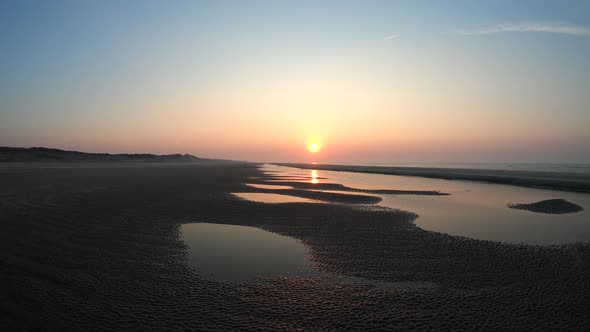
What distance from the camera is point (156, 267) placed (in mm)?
7609

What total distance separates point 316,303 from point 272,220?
324 inches

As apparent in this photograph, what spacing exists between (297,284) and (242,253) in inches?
107

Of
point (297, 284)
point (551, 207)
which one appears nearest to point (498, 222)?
point (551, 207)

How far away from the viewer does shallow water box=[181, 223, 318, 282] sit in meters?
7.49

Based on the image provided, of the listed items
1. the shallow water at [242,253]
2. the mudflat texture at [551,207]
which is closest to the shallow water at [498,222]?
the mudflat texture at [551,207]

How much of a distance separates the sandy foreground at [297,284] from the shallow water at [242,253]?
40cm

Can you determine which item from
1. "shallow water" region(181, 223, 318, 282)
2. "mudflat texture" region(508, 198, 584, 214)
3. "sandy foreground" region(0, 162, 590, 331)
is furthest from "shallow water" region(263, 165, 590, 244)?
"shallow water" region(181, 223, 318, 282)

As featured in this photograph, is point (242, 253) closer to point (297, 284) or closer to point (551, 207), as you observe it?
point (297, 284)

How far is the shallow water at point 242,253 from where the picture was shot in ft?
24.6

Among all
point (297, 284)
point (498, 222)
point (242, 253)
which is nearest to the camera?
point (297, 284)

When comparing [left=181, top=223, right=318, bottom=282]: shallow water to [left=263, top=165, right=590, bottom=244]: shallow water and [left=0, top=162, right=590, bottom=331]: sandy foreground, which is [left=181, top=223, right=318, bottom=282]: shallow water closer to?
[left=0, top=162, right=590, bottom=331]: sandy foreground

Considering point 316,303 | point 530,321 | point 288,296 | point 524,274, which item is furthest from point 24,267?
point 524,274

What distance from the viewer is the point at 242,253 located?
904cm

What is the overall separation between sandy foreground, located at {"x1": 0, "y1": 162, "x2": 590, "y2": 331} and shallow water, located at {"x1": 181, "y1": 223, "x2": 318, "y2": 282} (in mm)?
398
